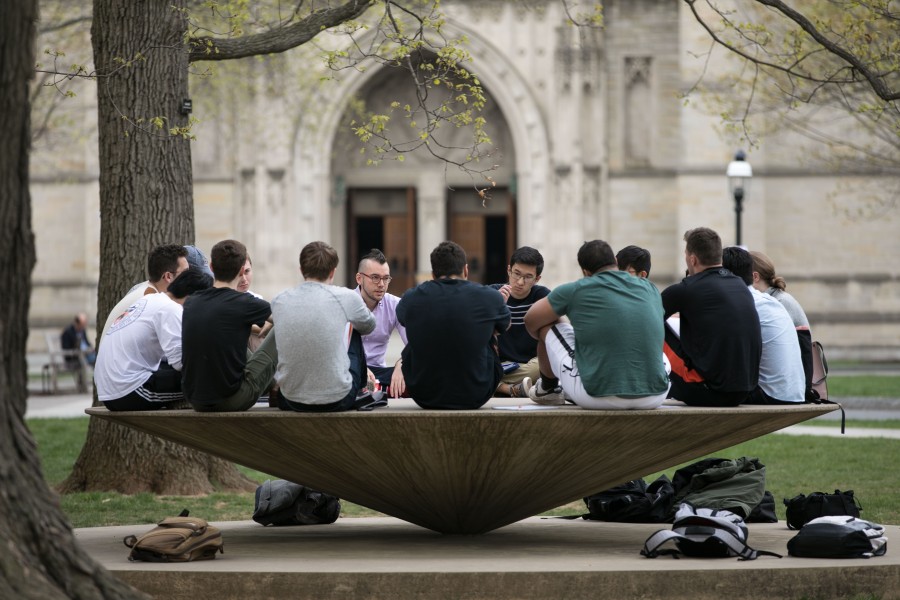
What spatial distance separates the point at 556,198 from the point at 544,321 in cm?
2619

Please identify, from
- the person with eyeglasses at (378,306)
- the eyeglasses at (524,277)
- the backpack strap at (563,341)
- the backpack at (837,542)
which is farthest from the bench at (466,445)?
the eyeglasses at (524,277)

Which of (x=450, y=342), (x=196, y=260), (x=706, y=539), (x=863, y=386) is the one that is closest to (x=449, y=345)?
Answer: (x=450, y=342)

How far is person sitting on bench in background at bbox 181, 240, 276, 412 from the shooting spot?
26.8 ft

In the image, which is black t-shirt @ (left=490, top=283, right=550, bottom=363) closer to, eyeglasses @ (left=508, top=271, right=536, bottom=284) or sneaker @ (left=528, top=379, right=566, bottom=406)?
eyeglasses @ (left=508, top=271, right=536, bottom=284)

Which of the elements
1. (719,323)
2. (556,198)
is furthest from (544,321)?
(556,198)

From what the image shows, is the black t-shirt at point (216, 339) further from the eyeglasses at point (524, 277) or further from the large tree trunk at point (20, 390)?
the eyeglasses at point (524, 277)

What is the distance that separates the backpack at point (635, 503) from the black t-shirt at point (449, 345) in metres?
2.15

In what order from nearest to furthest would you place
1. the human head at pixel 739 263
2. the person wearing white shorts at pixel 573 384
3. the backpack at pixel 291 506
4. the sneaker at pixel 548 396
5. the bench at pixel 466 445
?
the bench at pixel 466 445 < the person wearing white shorts at pixel 573 384 < the sneaker at pixel 548 396 < the human head at pixel 739 263 < the backpack at pixel 291 506

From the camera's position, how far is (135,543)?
8.05 m

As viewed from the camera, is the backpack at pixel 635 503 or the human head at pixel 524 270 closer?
the backpack at pixel 635 503

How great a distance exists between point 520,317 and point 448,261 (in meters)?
2.27

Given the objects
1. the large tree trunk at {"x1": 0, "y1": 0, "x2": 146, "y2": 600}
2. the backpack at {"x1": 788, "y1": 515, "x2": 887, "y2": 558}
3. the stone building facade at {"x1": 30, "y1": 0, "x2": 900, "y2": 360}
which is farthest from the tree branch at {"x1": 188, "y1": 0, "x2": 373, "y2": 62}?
the stone building facade at {"x1": 30, "y1": 0, "x2": 900, "y2": 360}

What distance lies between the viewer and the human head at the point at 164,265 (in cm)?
935

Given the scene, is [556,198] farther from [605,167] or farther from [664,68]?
[664,68]
